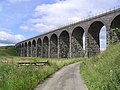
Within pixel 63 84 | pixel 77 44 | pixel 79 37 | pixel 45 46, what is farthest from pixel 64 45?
pixel 63 84

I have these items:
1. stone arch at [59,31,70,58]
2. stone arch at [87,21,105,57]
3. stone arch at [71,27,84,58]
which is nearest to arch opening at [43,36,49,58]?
stone arch at [59,31,70,58]

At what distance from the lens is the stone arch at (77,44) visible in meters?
62.2

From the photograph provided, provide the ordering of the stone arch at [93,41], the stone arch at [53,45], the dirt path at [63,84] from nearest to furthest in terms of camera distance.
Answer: the dirt path at [63,84]
the stone arch at [93,41]
the stone arch at [53,45]

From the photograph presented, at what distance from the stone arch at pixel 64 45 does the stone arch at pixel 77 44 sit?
658 centimetres

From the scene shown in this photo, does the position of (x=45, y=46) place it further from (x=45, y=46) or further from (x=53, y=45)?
(x=53, y=45)

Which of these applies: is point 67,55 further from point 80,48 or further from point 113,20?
point 113,20

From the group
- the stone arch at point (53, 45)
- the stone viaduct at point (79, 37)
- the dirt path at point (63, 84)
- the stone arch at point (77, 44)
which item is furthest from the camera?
the stone arch at point (53, 45)

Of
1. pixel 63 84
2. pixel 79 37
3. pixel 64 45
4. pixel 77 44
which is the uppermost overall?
pixel 79 37

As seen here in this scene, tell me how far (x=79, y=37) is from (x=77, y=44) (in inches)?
72.4

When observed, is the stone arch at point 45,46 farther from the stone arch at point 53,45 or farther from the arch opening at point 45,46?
the stone arch at point 53,45

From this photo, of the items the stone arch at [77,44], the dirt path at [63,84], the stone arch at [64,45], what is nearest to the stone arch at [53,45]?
the stone arch at [64,45]

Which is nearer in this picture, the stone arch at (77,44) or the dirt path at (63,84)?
the dirt path at (63,84)

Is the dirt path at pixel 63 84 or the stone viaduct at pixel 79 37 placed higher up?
the stone viaduct at pixel 79 37

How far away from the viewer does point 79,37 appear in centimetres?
6234
